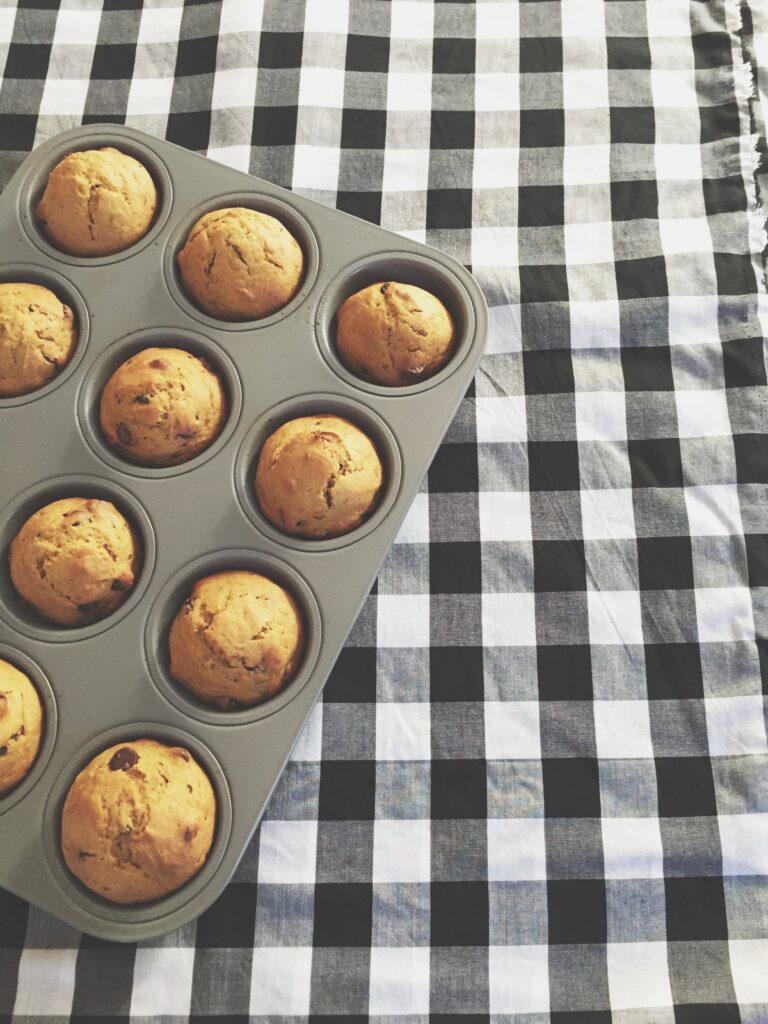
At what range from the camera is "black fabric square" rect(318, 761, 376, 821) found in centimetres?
155

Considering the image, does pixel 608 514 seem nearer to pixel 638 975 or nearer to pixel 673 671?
pixel 673 671

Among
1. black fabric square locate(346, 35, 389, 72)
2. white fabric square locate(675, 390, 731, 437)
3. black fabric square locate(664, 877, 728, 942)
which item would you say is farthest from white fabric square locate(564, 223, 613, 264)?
black fabric square locate(664, 877, 728, 942)

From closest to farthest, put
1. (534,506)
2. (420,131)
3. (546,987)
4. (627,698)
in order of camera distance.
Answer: (546,987)
(627,698)
(534,506)
(420,131)

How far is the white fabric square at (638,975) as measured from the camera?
147cm

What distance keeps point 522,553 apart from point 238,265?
695 mm

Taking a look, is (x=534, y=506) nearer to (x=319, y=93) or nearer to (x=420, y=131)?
(x=420, y=131)

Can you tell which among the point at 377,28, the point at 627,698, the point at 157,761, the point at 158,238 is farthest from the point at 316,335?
the point at 377,28

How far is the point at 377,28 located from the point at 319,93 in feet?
0.70

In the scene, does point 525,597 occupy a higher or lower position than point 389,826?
higher

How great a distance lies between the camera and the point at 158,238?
5.12 ft

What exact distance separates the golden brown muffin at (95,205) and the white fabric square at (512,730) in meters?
1.00

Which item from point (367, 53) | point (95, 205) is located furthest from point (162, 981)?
point (367, 53)

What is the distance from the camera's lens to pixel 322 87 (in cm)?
199

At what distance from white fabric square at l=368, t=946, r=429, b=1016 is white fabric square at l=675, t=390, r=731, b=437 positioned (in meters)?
1.02
